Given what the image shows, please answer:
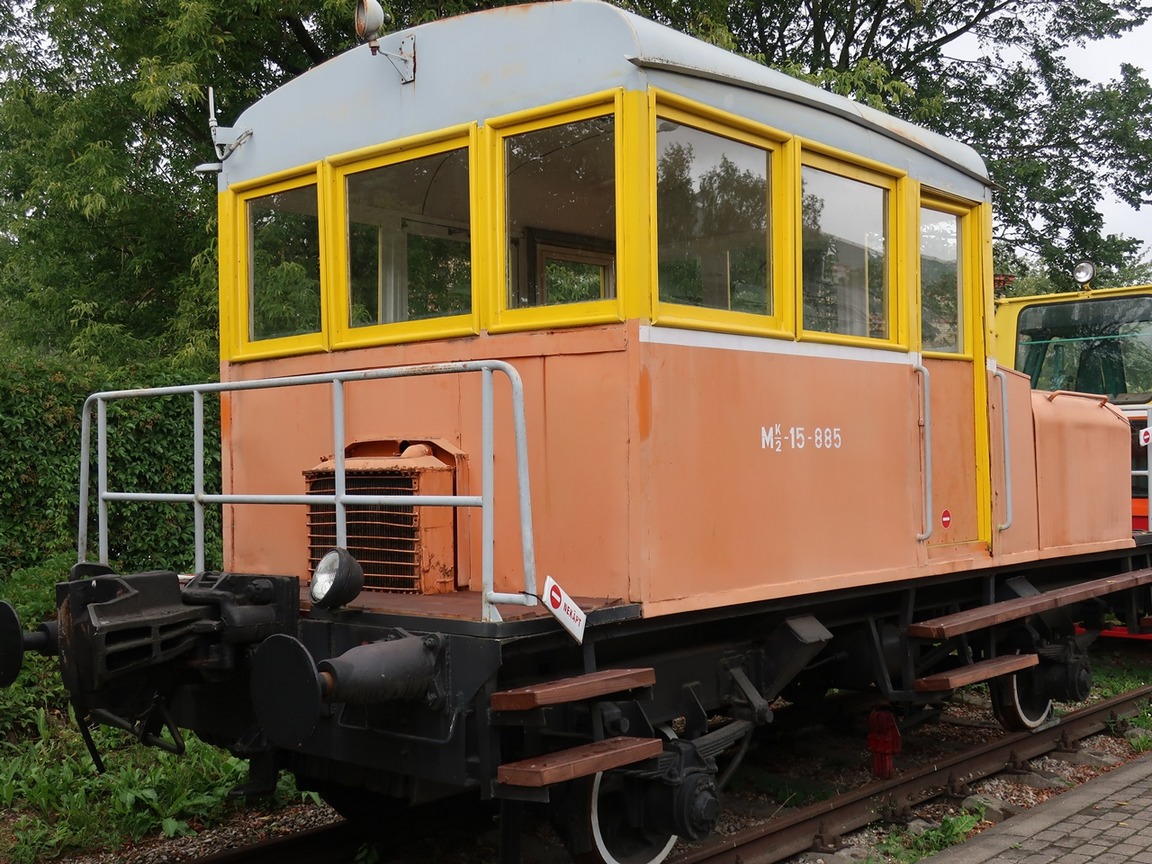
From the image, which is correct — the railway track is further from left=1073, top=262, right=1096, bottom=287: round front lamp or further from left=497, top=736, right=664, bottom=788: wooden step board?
left=1073, top=262, right=1096, bottom=287: round front lamp

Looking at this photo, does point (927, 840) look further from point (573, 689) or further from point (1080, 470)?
point (1080, 470)

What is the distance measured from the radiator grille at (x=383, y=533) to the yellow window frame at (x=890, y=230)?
1884 millimetres

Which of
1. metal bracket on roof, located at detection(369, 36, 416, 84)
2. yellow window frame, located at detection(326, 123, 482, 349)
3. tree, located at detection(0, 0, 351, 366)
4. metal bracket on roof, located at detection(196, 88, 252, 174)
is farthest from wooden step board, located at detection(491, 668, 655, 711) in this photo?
tree, located at detection(0, 0, 351, 366)

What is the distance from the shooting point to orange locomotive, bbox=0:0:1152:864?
152 inches

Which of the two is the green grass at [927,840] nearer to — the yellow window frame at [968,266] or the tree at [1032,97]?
the yellow window frame at [968,266]

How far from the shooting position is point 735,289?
15.1ft

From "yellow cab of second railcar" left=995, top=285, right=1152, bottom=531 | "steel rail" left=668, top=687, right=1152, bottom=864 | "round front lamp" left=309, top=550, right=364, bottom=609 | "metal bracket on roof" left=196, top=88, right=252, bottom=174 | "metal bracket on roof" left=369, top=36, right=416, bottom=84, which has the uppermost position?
"metal bracket on roof" left=369, top=36, right=416, bottom=84

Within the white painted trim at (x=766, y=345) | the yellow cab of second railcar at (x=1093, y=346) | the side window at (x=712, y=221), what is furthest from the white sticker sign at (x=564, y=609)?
the yellow cab of second railcar at (x=1093, y=346)

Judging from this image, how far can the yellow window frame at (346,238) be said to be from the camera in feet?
15.0

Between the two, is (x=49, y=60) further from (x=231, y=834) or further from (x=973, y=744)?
(x=973, y=744)

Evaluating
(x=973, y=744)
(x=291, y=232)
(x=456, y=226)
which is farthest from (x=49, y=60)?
(x=973, y=744)

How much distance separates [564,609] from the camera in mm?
3699

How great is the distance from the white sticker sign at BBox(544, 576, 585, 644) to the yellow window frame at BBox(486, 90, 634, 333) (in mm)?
1039

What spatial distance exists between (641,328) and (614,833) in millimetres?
1895
